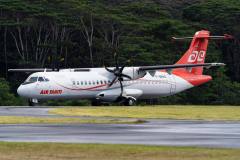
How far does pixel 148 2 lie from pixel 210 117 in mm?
52376

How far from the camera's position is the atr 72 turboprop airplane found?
55.2 meters

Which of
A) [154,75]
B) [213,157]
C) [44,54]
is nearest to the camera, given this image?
[213,157]

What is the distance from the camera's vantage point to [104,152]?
2105cm

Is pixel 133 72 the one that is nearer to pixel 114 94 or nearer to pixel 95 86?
pixel 114 94

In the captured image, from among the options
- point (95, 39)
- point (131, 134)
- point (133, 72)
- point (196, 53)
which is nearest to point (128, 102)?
point (133, 72)

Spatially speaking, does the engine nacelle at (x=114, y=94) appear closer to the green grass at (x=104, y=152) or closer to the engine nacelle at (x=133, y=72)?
the engine nacelle at (x=133, y=72)

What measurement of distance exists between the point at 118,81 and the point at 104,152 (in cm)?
3780

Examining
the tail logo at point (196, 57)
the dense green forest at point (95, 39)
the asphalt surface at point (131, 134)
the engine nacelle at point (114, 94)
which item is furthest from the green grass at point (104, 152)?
the dense green forest at point (95, 39)

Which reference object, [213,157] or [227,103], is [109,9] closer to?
[227,103]

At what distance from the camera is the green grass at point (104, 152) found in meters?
20.1

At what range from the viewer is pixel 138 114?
42.1 m

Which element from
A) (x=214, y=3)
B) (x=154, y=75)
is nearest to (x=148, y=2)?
(x=214, y=3)

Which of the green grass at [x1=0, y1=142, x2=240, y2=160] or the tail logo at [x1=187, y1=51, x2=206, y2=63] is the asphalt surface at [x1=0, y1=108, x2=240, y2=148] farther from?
the tail logo at [x1=187, y1=51, x2=206, y2=63]

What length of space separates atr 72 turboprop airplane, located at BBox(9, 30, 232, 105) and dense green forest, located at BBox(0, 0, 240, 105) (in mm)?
9856
